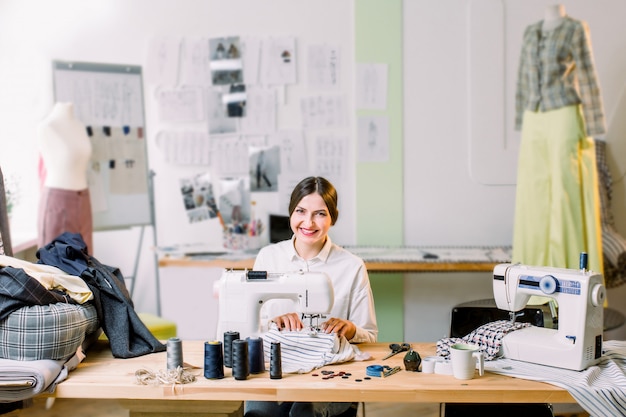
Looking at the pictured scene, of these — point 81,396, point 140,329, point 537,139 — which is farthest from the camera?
point 537,139

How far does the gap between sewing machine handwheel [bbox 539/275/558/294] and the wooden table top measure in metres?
Result: 0.28

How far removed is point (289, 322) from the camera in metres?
2.38

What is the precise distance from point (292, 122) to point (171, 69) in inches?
33.1

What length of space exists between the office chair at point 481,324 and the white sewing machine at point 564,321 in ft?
1.12

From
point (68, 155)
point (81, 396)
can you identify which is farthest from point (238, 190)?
point (81, 396)

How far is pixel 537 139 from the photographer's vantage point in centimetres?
385

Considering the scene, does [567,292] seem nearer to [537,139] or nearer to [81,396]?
[81,396]

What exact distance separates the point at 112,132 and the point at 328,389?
305cm

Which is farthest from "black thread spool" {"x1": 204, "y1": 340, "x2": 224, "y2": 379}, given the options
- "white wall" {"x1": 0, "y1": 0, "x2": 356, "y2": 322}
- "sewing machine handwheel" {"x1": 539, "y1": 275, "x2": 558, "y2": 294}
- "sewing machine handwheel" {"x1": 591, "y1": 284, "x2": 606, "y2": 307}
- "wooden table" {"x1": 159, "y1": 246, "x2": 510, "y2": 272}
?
"white wall" {"x1": 0, "y1": 0, "x2": 356, "y2": 322}

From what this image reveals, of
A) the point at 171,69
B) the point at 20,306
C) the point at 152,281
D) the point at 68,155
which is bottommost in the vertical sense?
the point at 152,281

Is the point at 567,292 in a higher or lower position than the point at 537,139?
lower

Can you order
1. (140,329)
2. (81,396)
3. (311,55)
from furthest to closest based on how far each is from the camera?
(311,55)
(140,329)
(81,396)

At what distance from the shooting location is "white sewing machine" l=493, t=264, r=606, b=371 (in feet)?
6.71

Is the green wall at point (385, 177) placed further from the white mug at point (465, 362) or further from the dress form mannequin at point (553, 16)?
the white mug at point (465, 362)
